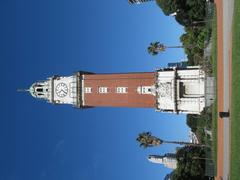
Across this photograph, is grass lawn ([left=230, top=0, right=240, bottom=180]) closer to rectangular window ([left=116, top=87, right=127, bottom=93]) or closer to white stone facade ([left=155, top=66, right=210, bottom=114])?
white stone facade ([left=155, top=66, right=210, bottom=114])

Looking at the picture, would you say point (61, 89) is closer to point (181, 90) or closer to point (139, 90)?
point (139, 90)

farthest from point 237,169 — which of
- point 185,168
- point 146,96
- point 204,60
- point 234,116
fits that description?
point 185,168

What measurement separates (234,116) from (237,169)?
426 cm

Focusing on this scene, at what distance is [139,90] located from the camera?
8119cm

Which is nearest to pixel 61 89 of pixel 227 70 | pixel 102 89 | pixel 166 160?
pixel 102 89

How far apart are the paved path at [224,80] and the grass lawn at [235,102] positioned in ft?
10.6

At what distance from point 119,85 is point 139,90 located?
152 inches

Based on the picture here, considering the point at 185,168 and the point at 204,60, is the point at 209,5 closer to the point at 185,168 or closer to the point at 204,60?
the point at 204,60

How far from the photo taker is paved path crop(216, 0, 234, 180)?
148 ft

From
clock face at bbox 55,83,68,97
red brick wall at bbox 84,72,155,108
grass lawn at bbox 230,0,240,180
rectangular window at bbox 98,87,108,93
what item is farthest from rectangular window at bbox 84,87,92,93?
grass lawn at bbox 230,0,240,180

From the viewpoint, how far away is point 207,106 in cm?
7081

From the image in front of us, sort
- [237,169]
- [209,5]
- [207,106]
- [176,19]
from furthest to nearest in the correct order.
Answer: [176,19] → [207,106] → [209,5] → [237,169]

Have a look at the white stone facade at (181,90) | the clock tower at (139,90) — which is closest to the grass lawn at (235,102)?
the clock tower at (139,90)

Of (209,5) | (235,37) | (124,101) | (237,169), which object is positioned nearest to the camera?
(237,169)
